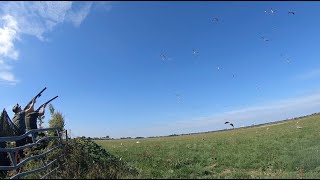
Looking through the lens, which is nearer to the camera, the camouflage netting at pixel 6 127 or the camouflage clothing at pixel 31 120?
the camouflage netting at pixel 6 127

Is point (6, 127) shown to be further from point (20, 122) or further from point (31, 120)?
point (31, 120)

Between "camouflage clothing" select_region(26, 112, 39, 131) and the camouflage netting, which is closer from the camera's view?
the camouflage netting

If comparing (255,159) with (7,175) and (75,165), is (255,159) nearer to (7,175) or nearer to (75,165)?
(75,165)

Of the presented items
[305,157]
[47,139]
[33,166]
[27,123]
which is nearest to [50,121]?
[27,123]

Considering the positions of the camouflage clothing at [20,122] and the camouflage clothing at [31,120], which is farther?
the camouflage clothing at [31,120]

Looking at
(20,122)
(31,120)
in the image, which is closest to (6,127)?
(20,122)

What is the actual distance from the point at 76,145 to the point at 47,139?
127 cm

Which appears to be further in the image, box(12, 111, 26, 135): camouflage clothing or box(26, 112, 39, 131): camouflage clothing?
box(26, 112, 39, 131): camouflage clothing

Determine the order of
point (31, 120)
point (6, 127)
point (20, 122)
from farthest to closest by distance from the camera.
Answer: point (31, 120), point (6, 127), point (20, 122)

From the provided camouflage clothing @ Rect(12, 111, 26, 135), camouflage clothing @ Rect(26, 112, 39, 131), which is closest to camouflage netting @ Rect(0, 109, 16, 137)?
camouflage clothing @ Rect(12, 111, 26, 135)

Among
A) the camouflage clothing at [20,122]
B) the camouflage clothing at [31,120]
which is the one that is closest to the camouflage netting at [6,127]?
the camouflage clothing at [20,122]

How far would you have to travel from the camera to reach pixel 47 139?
56.3 ft

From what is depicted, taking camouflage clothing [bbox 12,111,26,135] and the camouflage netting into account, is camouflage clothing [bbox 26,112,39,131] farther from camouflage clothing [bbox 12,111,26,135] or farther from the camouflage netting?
the camouflage netting

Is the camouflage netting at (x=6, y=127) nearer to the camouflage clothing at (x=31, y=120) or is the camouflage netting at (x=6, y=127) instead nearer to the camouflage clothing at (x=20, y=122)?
the camouflage clothing at (x=20, y=122)
